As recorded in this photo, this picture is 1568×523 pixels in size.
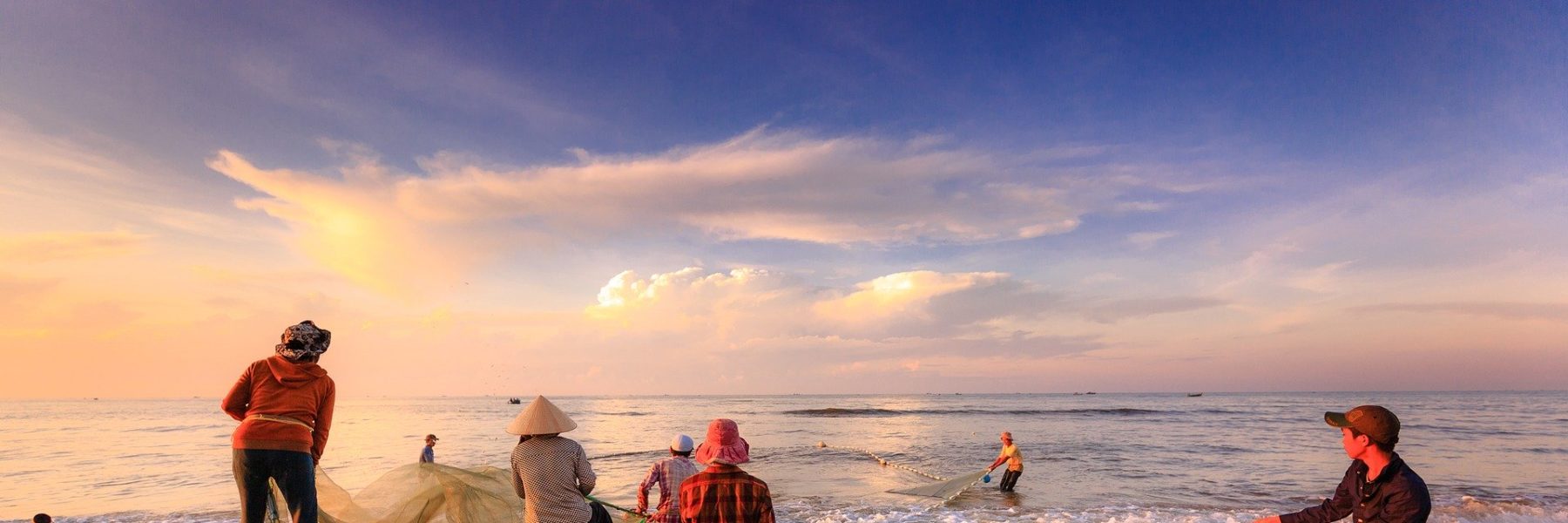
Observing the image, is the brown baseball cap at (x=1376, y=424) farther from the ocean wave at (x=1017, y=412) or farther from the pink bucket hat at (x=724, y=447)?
the ocean wave at (x=1017, y=412)

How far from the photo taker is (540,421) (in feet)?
19.7

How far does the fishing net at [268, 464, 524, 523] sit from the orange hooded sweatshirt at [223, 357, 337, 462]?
188 centimetres

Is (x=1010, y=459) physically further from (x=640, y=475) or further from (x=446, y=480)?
(x=446, y=480)

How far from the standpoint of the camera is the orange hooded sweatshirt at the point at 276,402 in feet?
16.9

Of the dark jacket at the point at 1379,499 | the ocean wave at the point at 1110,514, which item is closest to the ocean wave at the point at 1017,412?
the ocean wave at the point at 1110,514

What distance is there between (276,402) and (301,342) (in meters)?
0.42

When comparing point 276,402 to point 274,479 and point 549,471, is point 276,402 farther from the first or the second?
point 549,471

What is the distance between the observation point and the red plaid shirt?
3.98 metres

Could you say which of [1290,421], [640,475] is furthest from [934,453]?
[1290,421]

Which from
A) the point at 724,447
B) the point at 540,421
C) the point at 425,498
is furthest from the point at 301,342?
the point at 724,447

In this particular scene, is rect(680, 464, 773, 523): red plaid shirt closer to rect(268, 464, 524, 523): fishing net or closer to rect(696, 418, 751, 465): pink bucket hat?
rect(696, 418, 751, 465): pink bucket hat

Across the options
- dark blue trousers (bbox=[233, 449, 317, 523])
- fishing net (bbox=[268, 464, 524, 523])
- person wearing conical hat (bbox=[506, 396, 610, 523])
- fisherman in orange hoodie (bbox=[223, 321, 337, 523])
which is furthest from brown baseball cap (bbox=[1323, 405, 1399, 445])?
fishing net (bbox=[268, 464, 524, 523])

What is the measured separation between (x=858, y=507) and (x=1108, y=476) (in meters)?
9.16

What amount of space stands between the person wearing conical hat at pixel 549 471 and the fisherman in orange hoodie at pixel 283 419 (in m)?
1.35
